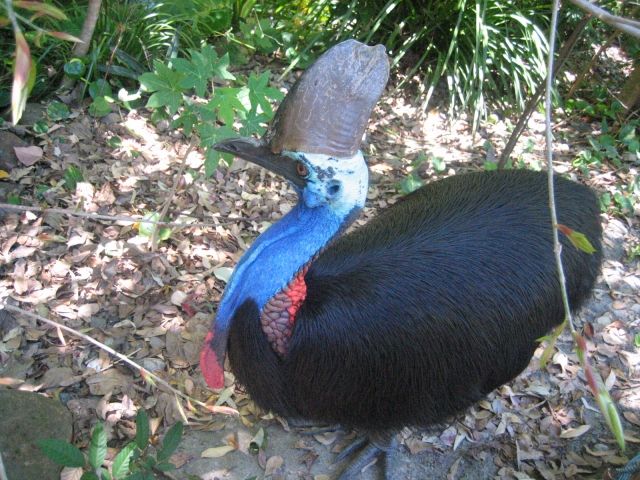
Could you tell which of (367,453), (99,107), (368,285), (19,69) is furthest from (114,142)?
(19,69)

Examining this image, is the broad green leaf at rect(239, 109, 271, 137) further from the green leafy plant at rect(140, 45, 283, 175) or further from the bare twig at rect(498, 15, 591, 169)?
the bare twig at rect(498, 15, 591, 169)

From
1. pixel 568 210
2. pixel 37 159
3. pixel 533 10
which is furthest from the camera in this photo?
pixel 533 10

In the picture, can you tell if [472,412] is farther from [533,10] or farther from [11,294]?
[533,10]

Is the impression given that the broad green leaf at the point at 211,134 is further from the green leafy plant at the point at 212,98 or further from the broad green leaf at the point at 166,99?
the broad green leaf at the point at 166,99

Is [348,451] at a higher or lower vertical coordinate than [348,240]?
lower

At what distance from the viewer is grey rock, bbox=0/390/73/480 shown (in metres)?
A: 1.89

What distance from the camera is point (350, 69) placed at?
1600 millimetres

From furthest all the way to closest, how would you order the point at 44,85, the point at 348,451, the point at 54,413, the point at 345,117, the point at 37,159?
the point at 44,85 < the point at 37,159 < the point at 348,451 < the point at 54,413 < the point at 345,117

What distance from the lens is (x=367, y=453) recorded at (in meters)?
2.41

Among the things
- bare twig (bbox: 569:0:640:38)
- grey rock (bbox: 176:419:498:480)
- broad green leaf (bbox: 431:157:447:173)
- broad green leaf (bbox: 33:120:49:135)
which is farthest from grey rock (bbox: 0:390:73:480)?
broad green leaf (bbox: 431:157:447:173)

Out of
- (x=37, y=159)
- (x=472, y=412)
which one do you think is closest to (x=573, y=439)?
(x=472, y=412)

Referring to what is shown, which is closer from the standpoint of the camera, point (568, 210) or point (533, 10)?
point (568, 210)

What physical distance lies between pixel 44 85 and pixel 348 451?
2.47m

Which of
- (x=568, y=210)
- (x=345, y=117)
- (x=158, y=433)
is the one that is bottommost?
(x=158, y=433)
